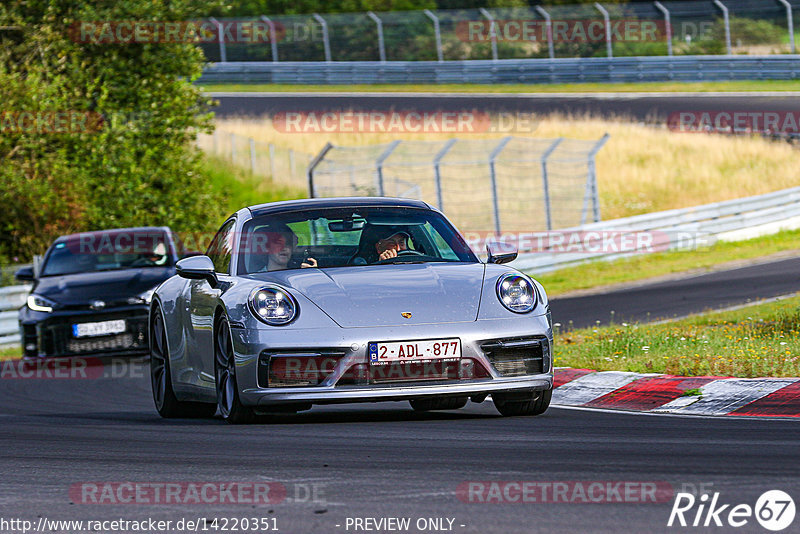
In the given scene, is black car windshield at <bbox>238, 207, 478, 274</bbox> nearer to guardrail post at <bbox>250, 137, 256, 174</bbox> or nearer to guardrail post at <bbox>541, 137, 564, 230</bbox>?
guardrail post at <bbox>541, 137, 564, 230</bbox>

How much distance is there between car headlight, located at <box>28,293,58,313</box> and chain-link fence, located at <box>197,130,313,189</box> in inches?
742

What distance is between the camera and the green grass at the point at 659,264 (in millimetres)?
22844

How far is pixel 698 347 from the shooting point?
35.2 feet

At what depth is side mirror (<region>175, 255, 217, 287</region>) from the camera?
8.67 m

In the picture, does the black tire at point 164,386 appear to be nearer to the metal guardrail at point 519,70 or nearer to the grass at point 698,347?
the grass at point 698,347

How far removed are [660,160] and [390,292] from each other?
92.0ft

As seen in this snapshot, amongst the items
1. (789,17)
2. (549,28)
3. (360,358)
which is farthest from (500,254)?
(549,28)

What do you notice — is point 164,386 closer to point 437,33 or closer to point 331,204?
point 331,204

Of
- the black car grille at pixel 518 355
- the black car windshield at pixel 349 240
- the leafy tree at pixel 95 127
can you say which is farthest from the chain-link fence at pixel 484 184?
the black car grille at pixel 518 355

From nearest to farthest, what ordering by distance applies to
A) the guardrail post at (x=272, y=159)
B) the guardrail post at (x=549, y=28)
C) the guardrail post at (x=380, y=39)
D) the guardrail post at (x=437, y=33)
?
the guardrail post at (x=272, y=159) → the guardrail post at (x=549, y=28) → the guardrail post at (x=437, y=33) → the guardrail post at (x=380, y=39)

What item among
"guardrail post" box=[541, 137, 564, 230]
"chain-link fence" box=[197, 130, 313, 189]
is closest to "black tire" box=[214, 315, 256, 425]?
"guardrail post" box=[541, 137, 564, 230]

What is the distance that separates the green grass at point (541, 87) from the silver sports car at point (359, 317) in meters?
32.5

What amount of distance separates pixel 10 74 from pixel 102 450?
2011 centimetres

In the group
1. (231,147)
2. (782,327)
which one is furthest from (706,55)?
(782,327)
